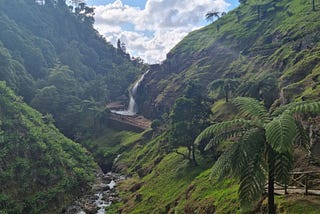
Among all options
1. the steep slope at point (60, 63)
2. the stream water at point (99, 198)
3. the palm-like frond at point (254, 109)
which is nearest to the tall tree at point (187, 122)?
the stream water at point (99, 198)

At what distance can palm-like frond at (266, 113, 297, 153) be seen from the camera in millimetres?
11672

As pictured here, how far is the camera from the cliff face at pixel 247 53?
182ft

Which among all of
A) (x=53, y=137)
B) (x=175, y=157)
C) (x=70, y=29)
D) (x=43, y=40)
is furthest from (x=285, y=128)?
(x=70, y=29)

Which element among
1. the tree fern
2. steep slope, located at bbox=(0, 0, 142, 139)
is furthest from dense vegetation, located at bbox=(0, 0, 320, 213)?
steep slope, located at bbox=(0, 0, 142, 139)

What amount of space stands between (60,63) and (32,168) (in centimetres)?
6896

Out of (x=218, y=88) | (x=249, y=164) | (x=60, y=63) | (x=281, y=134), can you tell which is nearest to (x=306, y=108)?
(x=281, y=134)

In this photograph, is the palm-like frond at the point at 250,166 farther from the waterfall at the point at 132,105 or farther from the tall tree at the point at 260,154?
the waterfall at the point at 132,105

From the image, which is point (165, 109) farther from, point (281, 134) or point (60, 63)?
point (281, 134)

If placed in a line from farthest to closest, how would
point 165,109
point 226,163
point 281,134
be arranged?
point 165,109
point 226,163
point 281,134

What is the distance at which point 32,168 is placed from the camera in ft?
140

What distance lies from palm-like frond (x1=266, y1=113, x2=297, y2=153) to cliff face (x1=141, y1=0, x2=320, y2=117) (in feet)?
89.4

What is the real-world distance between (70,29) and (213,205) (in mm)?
126091

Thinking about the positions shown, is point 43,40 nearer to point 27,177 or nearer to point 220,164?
point 27,177

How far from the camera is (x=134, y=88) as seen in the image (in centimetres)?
10606
